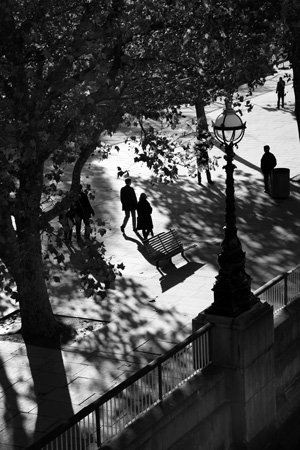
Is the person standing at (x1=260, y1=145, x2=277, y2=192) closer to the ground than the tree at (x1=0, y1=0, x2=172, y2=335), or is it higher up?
closer to the ground

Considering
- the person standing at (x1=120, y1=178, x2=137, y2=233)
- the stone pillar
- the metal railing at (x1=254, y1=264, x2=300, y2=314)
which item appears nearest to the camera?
the stone pillar

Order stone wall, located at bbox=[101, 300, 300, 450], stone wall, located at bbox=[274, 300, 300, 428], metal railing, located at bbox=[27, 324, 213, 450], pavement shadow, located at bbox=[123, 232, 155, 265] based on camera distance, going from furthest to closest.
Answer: pavement shadow, located at bbox=[123, 232, 155, 265] < stone wall, located at bbox=[274, 300, 300, 428] < stone wall, located at bbox=[101, 300, 300, 450] < metal railing, located at bbox=[27, 324, 213, 450]

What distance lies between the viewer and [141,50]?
18750mm

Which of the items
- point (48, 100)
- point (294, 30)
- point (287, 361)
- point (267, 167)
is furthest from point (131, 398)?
point (267, 167)

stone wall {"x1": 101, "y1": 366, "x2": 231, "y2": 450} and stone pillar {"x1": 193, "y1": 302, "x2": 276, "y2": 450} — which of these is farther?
stone pillar {"x1": 193, "y1": 302, "x2": 276, "y2": 450}

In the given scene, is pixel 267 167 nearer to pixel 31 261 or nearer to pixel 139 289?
pixel 139 289

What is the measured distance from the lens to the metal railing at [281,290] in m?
16.7

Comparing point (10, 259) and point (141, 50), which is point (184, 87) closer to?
point (141, 50)

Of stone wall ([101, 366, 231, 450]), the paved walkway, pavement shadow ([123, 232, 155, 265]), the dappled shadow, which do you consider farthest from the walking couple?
the dappled shadow

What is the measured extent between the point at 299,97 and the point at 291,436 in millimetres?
12117

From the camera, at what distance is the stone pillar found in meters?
14.7

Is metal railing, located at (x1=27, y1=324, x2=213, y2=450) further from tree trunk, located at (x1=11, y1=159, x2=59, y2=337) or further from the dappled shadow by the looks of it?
the dappled shadow

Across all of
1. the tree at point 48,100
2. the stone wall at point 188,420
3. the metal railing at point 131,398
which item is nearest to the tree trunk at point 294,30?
the tree at point 48,100

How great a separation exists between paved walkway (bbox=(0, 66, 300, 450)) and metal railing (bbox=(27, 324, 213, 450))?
5.89 feet
